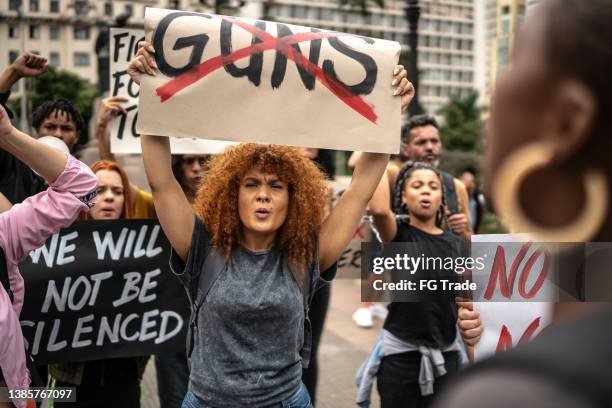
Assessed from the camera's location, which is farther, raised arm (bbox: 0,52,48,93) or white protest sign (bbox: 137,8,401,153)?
raised arm (bbox: 0,52,48,93)

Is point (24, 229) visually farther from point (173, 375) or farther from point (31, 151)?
point (173, 375)

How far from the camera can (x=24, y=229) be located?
2.48 meters

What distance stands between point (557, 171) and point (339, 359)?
5.44m

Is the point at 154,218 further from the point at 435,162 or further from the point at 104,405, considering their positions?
the point at 435,162

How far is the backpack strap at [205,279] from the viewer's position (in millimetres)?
2373

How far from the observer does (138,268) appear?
3.50 m

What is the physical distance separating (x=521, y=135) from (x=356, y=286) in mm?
8779

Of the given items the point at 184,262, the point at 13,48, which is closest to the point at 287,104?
the point at 184,262

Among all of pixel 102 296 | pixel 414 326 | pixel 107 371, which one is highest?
pixel 102 296

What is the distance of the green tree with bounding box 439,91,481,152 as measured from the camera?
182ft

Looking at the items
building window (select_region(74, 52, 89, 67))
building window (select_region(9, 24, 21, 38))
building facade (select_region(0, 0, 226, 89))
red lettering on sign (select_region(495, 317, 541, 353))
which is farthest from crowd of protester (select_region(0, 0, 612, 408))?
building window (select_region(74, 52, 89, 67))

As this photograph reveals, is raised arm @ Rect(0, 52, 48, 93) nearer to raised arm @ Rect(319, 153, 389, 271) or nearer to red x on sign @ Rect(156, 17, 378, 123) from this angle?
red x on sign @ Rect(156, 17, 378, 123)

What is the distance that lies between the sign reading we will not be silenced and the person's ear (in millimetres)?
2976

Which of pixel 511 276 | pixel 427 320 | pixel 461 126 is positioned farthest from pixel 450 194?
pixel 461 126
